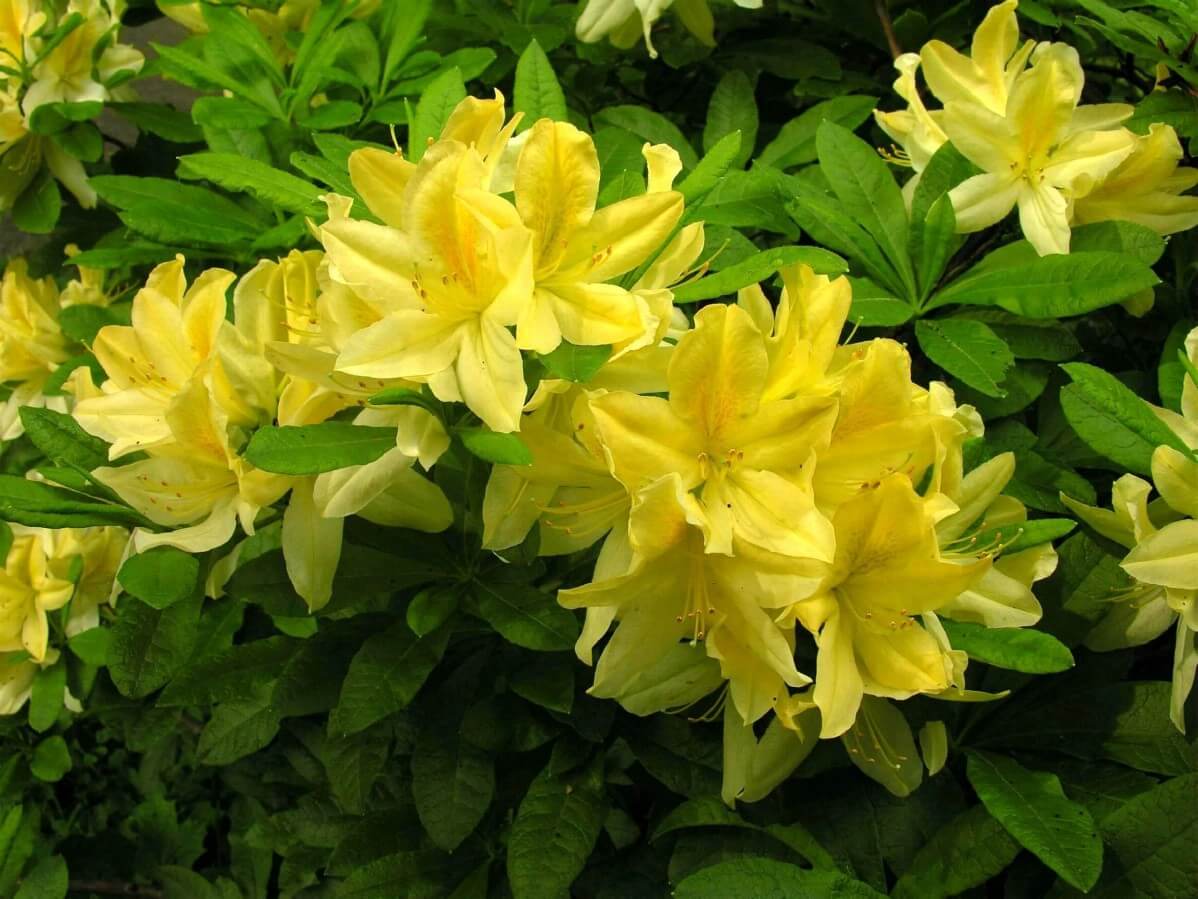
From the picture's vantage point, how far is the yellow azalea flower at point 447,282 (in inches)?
28.5

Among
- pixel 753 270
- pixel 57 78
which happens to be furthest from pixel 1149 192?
pixel 57 78

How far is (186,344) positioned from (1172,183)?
0.98 m

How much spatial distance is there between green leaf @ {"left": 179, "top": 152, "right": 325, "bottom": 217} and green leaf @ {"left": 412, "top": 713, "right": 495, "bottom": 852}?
0.50 meters

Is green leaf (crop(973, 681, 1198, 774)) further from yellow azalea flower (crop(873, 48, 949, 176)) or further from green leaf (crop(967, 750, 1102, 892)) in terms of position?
yellow azalea flower (crop(873, 48, 949, 176))

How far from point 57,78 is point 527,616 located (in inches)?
41.8

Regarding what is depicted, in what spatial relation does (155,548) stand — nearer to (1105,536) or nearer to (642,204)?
(642,204)

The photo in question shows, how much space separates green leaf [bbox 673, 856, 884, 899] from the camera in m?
0.89

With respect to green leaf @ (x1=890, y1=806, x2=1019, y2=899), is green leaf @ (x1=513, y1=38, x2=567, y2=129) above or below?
above

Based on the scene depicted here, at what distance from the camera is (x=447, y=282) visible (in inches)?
30.2

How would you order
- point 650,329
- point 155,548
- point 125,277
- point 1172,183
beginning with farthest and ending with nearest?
1. point 125,277
2. point 1172,183
3. point 155,548
4. point 650,329

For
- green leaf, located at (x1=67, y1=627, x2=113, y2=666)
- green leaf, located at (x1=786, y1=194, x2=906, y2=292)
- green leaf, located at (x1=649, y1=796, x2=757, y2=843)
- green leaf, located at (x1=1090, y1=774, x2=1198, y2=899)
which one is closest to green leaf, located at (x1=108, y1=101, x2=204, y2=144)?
green leaf, located at (x1=67, y1=627, x2=113, y2=666)

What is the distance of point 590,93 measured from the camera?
1614 mm

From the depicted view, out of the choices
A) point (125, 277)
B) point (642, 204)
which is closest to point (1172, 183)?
point (642, 204)

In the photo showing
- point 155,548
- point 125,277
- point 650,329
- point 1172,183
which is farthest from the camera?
point 125,277
